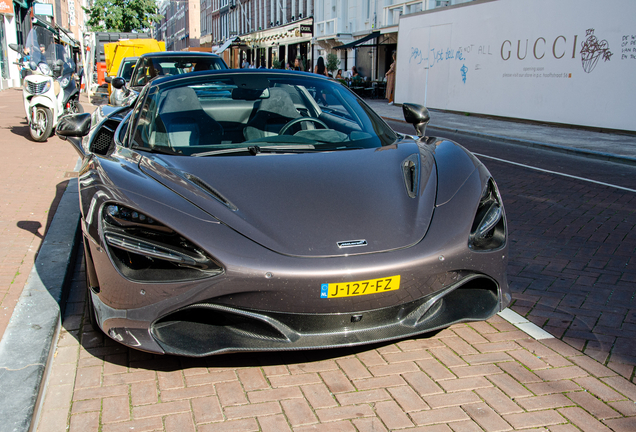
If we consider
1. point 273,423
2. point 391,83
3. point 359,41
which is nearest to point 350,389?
point 273,423

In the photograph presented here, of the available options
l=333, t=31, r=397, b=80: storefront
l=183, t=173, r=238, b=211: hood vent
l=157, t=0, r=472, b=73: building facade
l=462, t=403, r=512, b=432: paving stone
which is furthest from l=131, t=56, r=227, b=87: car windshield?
l=333, t=31, r=397, b=80: storefront

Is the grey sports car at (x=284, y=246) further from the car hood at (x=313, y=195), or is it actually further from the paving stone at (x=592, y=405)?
the paving stone at (x=592, y=405)

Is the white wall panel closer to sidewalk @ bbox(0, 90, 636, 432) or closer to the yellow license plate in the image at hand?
sidewalk @ bbox(0, 90, 636, 432)

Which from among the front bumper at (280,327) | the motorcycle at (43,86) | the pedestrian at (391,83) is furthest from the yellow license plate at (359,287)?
the pedestrian at (391,83)

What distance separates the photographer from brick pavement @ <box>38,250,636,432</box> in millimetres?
2443

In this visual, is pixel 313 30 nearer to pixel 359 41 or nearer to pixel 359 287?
pixel 359 41

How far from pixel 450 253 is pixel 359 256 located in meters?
0.43

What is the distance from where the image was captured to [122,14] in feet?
148

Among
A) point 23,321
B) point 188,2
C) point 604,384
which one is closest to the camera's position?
point 604,384

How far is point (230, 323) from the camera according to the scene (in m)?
2.59

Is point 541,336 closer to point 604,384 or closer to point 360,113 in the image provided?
point 604,384

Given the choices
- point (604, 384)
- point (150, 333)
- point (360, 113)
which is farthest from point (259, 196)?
point (604, 384)

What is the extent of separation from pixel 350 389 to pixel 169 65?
32.9ft

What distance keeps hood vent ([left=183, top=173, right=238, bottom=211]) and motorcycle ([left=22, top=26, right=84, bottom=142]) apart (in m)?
8.74
